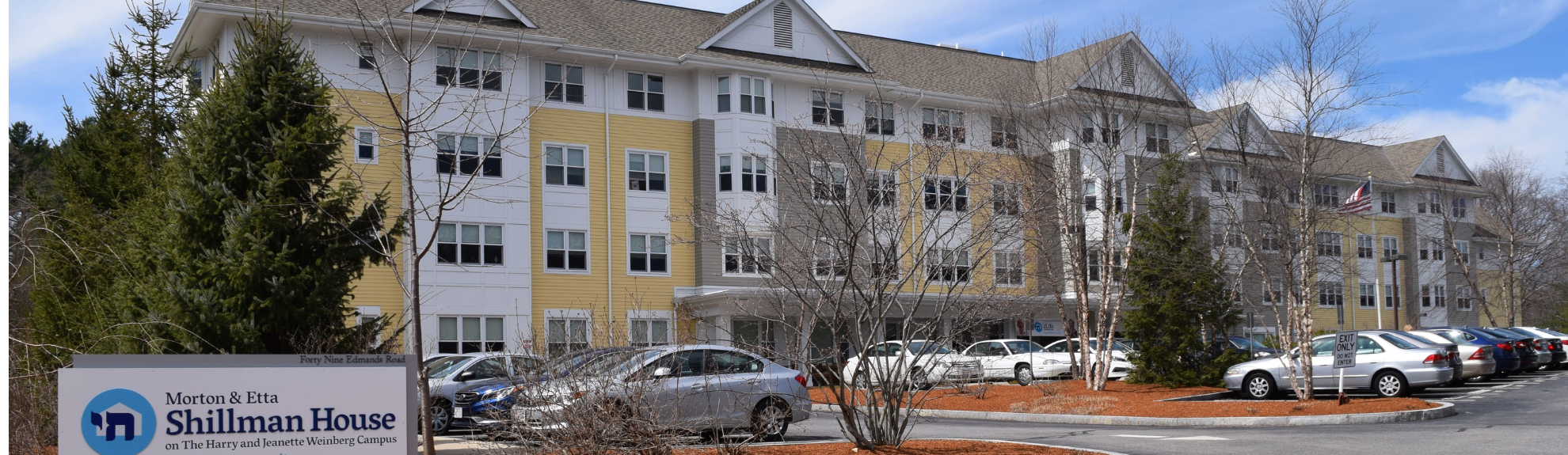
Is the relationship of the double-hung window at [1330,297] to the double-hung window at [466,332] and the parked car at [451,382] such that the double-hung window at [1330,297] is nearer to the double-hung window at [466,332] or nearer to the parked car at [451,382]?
the double-hung window at [466,332]

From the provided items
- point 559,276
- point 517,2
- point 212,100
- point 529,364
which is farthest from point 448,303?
point 529,364

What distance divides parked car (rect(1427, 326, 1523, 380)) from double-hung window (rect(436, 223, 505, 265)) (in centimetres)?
2408

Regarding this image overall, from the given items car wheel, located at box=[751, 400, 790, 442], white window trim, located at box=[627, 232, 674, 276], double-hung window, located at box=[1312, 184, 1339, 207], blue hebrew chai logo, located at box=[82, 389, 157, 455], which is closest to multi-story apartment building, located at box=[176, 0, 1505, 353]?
white window trim, located at box=[627, 232, 674, 276]

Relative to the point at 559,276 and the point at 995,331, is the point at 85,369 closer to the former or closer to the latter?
the point at 559,276

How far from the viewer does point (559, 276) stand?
108 ft

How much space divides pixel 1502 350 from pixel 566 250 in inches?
939

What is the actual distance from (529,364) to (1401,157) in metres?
57.8

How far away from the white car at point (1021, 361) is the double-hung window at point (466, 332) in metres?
12.5

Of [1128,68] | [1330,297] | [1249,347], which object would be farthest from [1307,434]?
[1330,297]

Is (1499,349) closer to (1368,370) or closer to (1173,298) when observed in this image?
(1368,370)

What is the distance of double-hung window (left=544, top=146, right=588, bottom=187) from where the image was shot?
108 feet

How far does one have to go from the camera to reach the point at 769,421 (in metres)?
11.6

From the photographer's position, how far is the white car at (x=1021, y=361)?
31.3 m

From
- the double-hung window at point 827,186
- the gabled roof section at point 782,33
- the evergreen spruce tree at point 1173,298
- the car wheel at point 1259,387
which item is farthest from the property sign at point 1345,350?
the gabled roof section at point 782,33
